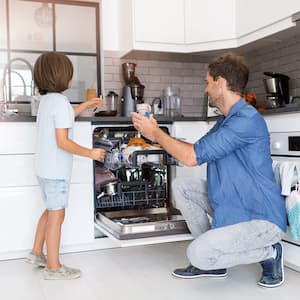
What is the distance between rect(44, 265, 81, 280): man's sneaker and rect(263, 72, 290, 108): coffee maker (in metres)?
1.64

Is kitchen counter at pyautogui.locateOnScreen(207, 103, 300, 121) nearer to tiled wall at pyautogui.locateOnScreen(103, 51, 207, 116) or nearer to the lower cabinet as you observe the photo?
the lower cabinet

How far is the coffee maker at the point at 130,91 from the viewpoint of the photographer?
326 centimetres

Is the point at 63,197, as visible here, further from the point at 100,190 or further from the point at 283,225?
the point at 283,225

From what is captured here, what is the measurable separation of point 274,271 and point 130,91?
1.72m

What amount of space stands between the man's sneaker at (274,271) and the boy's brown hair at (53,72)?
133 cm

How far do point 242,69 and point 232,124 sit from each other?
304 millimetres

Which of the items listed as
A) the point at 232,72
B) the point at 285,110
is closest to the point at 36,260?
the point at 232,72

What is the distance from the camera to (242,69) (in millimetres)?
2107

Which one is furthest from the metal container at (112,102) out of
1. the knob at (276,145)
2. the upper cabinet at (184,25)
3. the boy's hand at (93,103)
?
the knob at (276,145)

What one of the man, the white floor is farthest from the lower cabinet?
the man

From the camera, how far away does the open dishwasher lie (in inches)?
100

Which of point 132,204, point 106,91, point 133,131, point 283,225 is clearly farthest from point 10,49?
point 283,225

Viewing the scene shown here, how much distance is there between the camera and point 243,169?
2059 millimetres

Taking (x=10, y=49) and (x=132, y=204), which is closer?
(x=132, y=204)
